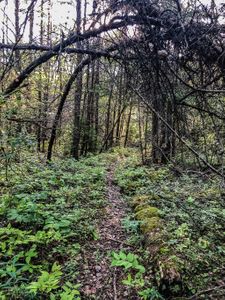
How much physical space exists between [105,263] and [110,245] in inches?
18.0

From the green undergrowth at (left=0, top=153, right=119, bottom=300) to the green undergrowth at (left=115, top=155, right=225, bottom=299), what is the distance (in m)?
0.88

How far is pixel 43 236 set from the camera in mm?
3791

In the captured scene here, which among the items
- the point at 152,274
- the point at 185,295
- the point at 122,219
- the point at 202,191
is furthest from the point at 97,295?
the point at 202,191

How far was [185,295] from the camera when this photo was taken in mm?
2941

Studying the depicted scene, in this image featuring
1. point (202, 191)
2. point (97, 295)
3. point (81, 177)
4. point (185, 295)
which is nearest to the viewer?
point (185, 295)

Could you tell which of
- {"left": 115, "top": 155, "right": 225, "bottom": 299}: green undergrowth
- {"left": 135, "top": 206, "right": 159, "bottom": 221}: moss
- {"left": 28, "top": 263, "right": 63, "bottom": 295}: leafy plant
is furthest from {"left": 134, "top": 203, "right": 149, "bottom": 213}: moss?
{"left": 28, "top": 263, "right": 63, "bottom": 295}: leafy plant

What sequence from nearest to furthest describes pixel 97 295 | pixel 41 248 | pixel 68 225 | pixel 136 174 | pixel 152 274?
pixel 97 295
pixel 152 274
pixel 41 248
pixel 68 225
pixel 136 174

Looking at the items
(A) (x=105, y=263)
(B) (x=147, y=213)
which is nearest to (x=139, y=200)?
(B) (x=147, y=213)

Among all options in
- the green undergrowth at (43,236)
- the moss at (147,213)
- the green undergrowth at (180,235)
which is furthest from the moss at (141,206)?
the green undergrowth at (43,236)

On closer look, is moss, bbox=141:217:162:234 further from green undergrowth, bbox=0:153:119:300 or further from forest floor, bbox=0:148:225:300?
green undergrowth, bbox=0:153:119:300

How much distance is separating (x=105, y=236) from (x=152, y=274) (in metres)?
1.24

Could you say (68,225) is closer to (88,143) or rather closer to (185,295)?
(185,295)

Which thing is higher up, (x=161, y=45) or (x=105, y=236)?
(x=161, y=45)

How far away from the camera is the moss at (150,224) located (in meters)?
4.30
